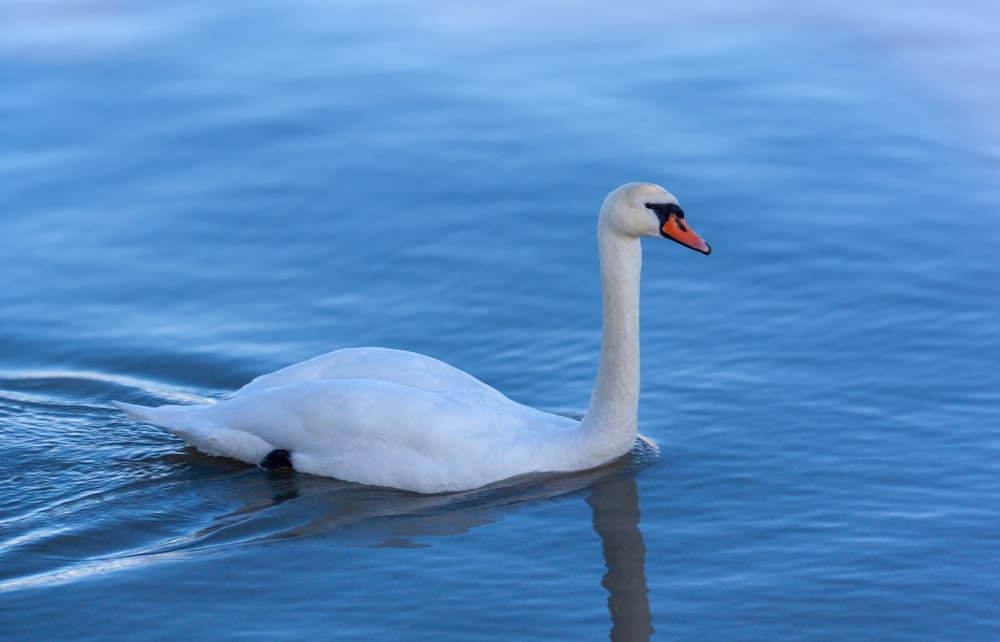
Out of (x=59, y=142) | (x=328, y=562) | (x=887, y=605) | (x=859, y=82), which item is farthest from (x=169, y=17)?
(x=887, y=605)

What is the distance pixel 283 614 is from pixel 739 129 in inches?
311

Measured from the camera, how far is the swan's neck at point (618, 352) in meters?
8.34

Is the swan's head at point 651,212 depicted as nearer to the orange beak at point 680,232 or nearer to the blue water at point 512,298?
the orange beak at point 680,232

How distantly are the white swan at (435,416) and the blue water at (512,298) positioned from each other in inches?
6.0

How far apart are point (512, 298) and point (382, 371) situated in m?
2.39

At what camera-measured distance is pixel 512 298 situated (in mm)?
10789

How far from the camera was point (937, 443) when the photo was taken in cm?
852

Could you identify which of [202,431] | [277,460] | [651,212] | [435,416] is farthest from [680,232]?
[202,431]

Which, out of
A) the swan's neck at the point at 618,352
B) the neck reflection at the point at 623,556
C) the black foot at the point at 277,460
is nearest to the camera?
the neck reflection at the point at 623,556

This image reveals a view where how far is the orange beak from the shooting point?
8.16 meters

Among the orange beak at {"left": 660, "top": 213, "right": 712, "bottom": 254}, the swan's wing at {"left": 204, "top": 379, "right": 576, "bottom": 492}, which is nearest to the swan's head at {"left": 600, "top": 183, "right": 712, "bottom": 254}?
the orange beak at {"left": 660, "top": 213, "right": 712, "bottom": 254}

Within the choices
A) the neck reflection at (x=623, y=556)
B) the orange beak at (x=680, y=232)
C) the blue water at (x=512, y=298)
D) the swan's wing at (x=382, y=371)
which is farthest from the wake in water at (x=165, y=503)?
the orange beak at (x=680, y=232)

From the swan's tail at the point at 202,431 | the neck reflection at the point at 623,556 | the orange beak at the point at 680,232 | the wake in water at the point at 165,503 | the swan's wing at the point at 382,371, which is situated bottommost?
the neck reflection at the point at 623,556

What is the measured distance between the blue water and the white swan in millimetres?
153
